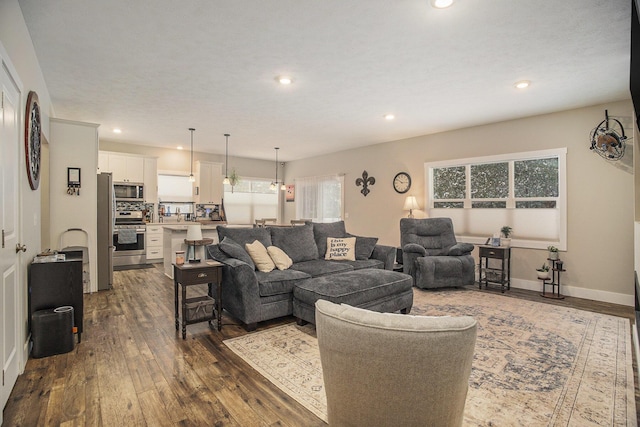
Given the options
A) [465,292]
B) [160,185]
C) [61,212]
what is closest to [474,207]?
[465,292]

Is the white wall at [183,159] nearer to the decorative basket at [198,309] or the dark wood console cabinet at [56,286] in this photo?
the dark wood console cabinet at [56,286]

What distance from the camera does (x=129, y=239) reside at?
671 cm

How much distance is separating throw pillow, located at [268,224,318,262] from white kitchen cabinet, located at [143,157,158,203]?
449 cm

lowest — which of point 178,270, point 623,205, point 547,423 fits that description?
point 547,423

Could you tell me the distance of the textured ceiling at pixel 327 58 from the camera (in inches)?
100

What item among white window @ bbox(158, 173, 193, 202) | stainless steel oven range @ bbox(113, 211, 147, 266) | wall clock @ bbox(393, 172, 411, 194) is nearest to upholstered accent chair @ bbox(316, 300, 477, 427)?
wall clock @ bbox(393, 172, 411, 194)

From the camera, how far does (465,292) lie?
16.3 ft

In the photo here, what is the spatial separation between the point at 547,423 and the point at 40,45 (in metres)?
4.94

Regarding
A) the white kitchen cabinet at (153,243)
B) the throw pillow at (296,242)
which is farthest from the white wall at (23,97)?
the white kitchen cabinet at (153,243)

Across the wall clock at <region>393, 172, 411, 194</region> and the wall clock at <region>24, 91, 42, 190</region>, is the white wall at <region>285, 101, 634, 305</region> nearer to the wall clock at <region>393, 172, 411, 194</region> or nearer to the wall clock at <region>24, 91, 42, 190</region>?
the wall clock at <region>393, 172, 411, 194</region>

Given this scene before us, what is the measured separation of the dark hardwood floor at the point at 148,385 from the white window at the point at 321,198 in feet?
17.3

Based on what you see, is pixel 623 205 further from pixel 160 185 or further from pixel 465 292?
pixel 160 185

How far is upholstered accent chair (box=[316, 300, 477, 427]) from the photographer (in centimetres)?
109

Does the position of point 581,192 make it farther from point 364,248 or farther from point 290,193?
point 290,193
